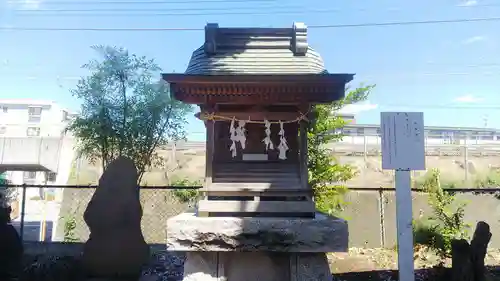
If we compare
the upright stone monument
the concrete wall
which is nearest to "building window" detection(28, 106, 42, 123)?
the concrete wall

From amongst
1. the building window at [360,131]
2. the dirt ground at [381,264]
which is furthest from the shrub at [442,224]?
the building window at [360,131]

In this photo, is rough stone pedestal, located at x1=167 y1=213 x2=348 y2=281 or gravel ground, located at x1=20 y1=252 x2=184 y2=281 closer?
rough stone pedestal, located at x1=167 y1=213 x2=348 y2=281

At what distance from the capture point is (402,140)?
3559 millimetres

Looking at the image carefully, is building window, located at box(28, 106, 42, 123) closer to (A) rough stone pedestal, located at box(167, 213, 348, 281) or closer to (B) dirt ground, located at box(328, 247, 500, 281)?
(A) rough stone pedestal, located at box(167, 213, 348, 281)

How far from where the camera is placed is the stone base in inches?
158

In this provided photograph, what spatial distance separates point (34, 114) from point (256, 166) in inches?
876

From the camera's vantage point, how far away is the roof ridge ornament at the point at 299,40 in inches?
180

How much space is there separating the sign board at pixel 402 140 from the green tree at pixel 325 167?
2.93 m

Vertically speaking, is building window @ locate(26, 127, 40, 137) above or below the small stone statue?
above

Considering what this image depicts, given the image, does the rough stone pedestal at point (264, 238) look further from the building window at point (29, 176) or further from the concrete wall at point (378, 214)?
the building window at point (29, 176)

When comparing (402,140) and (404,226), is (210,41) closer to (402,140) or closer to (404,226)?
(402,140)

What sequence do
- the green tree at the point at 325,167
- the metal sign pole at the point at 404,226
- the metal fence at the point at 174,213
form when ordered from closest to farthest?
the metal sign pole at the point at 404,226 < the green tree at the point at 325,167 < the metal fence at the point at 174,213

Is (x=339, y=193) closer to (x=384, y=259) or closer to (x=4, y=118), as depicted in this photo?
(x=384, y=259)

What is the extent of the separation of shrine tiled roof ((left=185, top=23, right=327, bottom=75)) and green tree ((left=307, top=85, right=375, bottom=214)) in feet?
7.37
